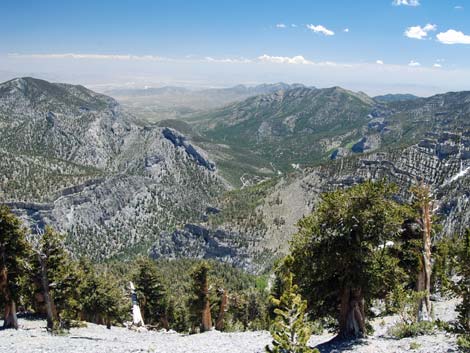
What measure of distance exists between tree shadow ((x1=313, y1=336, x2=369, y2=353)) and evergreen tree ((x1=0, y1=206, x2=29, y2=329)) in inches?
1145

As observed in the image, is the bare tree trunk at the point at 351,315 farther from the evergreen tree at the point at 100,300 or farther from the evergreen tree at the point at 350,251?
the evergreen tree at the point at 100,300

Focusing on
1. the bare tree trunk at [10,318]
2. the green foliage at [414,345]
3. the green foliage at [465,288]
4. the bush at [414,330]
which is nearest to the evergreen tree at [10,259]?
the bare tree trunk at [10,318]

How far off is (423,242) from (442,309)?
51.1 feet

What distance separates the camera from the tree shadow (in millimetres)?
24797

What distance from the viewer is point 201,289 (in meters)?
52.8

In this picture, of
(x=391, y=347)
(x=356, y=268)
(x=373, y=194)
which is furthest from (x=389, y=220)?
(x=391, y=347)

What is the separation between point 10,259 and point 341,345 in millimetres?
31465

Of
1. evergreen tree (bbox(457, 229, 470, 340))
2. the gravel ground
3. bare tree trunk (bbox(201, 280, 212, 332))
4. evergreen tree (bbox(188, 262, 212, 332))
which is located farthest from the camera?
evergreen tree (bbox(188, 262, 212, 332))

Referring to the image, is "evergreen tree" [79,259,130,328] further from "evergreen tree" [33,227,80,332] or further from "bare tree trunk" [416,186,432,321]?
"bare tree trunk" [416,186,432,321]

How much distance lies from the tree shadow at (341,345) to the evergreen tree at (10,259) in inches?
1145

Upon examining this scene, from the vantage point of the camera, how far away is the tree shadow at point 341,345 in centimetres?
2480

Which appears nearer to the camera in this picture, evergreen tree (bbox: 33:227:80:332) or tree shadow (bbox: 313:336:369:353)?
tree shadow (bbox: 313:336:369:353)

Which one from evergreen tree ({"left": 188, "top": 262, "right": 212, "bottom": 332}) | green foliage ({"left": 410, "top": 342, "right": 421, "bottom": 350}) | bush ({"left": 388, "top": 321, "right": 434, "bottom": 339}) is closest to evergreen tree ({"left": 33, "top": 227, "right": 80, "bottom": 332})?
evergreen tree ({"left": 188, "top": 262, "right": 212, "bottom": 332})

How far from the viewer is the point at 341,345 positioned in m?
25.8
